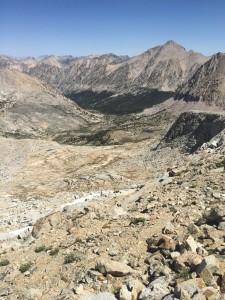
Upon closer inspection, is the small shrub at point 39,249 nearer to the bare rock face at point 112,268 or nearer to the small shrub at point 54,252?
the small shrub at point 54,252

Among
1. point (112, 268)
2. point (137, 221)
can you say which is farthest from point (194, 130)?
point (112, 268)

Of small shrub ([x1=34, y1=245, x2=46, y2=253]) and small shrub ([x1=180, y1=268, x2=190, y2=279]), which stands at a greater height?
small shrub ([x1=180, y1=268, x2=190, y2=279])

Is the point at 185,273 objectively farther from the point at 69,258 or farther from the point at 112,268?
the point at 69,258

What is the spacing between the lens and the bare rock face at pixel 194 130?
201 feet

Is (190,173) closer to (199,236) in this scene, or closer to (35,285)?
(199,236)

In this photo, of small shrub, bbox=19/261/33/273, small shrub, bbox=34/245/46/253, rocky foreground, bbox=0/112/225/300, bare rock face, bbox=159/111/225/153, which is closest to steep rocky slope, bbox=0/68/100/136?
bare rock face, bbox=159/111/225/153

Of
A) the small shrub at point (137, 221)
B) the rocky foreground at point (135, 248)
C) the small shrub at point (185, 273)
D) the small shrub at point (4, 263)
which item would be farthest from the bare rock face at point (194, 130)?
the small shrub at point (185, 273)

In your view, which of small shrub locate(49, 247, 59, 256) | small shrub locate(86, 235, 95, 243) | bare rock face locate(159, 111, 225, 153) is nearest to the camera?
small shrub locate(49, 247, 59, 256)

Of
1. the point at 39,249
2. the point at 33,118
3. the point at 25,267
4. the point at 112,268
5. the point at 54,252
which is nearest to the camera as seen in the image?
the point at 112,268

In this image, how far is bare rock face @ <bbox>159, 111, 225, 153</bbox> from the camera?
6112 cm

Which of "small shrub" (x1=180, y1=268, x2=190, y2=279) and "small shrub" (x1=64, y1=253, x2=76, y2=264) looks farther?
"small shrub" (x1=64, y1=253, x2=76, y2=264)

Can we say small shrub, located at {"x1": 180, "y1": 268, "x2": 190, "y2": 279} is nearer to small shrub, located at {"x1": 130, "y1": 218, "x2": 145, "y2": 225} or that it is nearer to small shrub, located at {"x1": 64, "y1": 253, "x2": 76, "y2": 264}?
small shrub, located at {"x1": 64, "y1": 253, "x2": 76, "y2": 264}

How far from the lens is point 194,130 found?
2680 inches

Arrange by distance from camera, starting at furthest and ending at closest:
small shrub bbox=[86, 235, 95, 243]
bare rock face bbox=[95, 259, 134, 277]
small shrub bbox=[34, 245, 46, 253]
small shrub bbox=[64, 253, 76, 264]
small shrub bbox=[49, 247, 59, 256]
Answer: small shrub bbox=[34, 245, 46, 253] → small shrub bbox=[86, 235, 95, 243] → small shrub bbox=[49, 247, 59, 256] → small shrub bbox=[64, 253, 76, 264] → bare rock face bbox=[95, 259, 134, 277]
